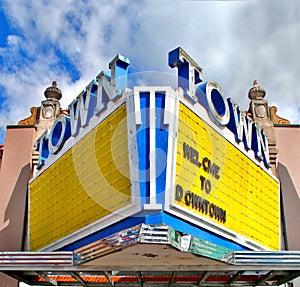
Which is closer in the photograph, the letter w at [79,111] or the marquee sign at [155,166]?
the marquee sign at [155,166]

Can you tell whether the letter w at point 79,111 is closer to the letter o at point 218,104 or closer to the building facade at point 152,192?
the building facade at point 152,192

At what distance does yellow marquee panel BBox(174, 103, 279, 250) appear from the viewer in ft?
37.0

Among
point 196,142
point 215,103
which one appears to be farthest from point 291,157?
point 196,142

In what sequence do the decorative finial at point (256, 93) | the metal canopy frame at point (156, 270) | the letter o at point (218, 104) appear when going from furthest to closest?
the decorative finial at point (256, 93) < the letter o at point (218, 104) < the metal canopy frame at point (156, 270)

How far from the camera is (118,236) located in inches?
404

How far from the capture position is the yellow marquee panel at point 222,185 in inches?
444

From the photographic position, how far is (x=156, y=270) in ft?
41.9

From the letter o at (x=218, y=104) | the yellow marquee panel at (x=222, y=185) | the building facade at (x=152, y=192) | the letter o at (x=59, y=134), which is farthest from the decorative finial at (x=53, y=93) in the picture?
the yellow marquee panel at (x=222, y=185)

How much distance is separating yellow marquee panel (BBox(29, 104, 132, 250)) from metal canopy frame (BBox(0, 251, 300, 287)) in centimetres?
118

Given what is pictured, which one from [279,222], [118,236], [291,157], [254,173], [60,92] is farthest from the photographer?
[60,92]

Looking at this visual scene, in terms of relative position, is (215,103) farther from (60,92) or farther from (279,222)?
(60,92)

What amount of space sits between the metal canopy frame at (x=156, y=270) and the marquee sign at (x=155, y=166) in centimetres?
88

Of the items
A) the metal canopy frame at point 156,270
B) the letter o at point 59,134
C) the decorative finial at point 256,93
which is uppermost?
the decorative finial at point 256,93

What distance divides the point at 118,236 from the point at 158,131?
2.65 meters
